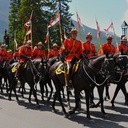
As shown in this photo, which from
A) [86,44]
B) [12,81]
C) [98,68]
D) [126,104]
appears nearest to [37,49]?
[12,81]

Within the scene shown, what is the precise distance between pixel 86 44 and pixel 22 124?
5.01 metres

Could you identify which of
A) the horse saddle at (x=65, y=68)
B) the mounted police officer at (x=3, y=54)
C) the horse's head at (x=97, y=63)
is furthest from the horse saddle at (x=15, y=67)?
the horse's head at (x=97, y=63)

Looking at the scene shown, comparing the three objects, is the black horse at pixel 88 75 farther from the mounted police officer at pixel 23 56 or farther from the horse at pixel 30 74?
the mounted police officer at pixel 23 56

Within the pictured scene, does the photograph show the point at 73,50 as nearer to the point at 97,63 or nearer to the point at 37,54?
the point at 97,63

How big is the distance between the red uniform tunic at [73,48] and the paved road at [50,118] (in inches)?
79.7

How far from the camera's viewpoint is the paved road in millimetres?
12078

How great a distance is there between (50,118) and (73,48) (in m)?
2.46

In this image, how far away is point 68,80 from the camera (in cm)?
1359

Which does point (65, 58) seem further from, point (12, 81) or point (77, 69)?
point (12, 81)

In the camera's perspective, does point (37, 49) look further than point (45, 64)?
Yes

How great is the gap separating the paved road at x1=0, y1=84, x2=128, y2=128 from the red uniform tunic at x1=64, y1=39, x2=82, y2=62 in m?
2.03

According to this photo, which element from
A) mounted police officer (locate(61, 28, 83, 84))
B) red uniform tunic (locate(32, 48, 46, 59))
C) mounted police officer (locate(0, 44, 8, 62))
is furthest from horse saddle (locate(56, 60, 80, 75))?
mounted police officer (locate(0, 44, 8, 62))

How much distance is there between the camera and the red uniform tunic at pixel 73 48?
44.7ft

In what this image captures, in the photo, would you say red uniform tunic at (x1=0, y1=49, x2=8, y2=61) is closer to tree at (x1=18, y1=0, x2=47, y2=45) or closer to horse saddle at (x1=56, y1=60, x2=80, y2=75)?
horse saddle at (x1=56, y1=60, x2=80, y2=75)
